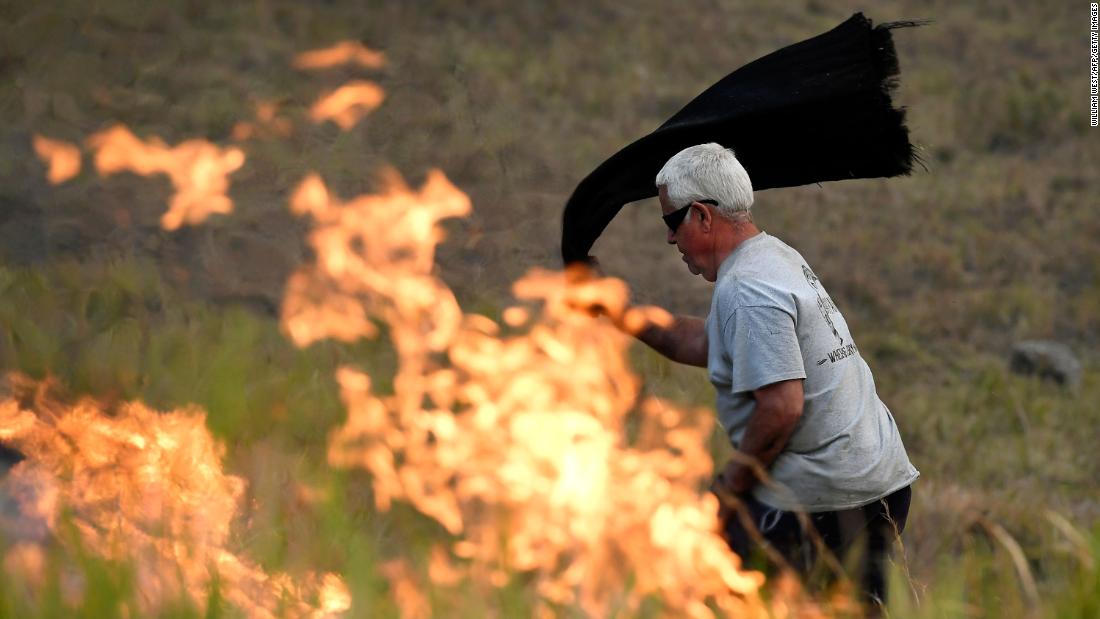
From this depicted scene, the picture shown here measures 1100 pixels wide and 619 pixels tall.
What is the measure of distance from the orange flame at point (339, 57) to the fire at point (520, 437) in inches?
184

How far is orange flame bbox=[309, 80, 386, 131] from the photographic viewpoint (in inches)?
398

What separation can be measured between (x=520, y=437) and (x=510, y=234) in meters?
4.77

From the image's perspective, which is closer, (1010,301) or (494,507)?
(494,507)

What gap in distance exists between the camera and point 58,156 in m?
9.24

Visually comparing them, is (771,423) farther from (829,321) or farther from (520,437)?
(520,437)

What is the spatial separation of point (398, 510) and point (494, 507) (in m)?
0.52

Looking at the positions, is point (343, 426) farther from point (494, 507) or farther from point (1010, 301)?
point (1010, 301)

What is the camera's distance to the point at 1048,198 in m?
11.2

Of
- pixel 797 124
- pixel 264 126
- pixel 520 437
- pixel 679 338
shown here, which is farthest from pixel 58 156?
pixel 797 124

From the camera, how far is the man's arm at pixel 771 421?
3424 mm

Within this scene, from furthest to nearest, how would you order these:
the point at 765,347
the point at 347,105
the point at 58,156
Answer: the point at 347,105, the point at 58,156, the point at 765,347

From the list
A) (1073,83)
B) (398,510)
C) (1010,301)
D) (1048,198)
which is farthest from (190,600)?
(1073,83)

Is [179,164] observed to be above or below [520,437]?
below

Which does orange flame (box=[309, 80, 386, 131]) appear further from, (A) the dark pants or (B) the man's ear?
(A) the dark pants
